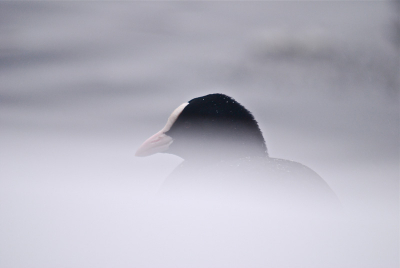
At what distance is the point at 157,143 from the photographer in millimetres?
699

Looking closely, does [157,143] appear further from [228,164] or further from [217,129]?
[228,164]

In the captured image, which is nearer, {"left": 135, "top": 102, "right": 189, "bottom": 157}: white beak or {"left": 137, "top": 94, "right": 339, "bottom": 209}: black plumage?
{"left": 137, "top": 94, "right": 339, "bottom": 209}: black plumage

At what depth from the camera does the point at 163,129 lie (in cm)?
72

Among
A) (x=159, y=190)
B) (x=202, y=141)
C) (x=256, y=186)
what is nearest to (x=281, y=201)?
(x=256, y=186)

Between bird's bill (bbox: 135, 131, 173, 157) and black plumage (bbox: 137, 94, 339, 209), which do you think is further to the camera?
bird's bill (bbox: 135, 131, 173, 157)

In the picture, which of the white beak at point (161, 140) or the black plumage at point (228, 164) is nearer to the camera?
the black plumage at point (228, 164)

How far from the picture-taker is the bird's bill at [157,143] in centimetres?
68

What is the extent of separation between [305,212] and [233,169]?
0.12m

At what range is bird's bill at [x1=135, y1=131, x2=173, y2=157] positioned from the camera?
68 centimetres

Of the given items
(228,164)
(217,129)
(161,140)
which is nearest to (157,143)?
(161,140)

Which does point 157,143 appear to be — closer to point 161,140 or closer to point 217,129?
point 161,140

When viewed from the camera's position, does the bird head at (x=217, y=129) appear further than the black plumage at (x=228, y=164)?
Yes

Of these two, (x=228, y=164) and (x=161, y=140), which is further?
(x=161, y=140)

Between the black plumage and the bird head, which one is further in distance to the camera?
the bird head
